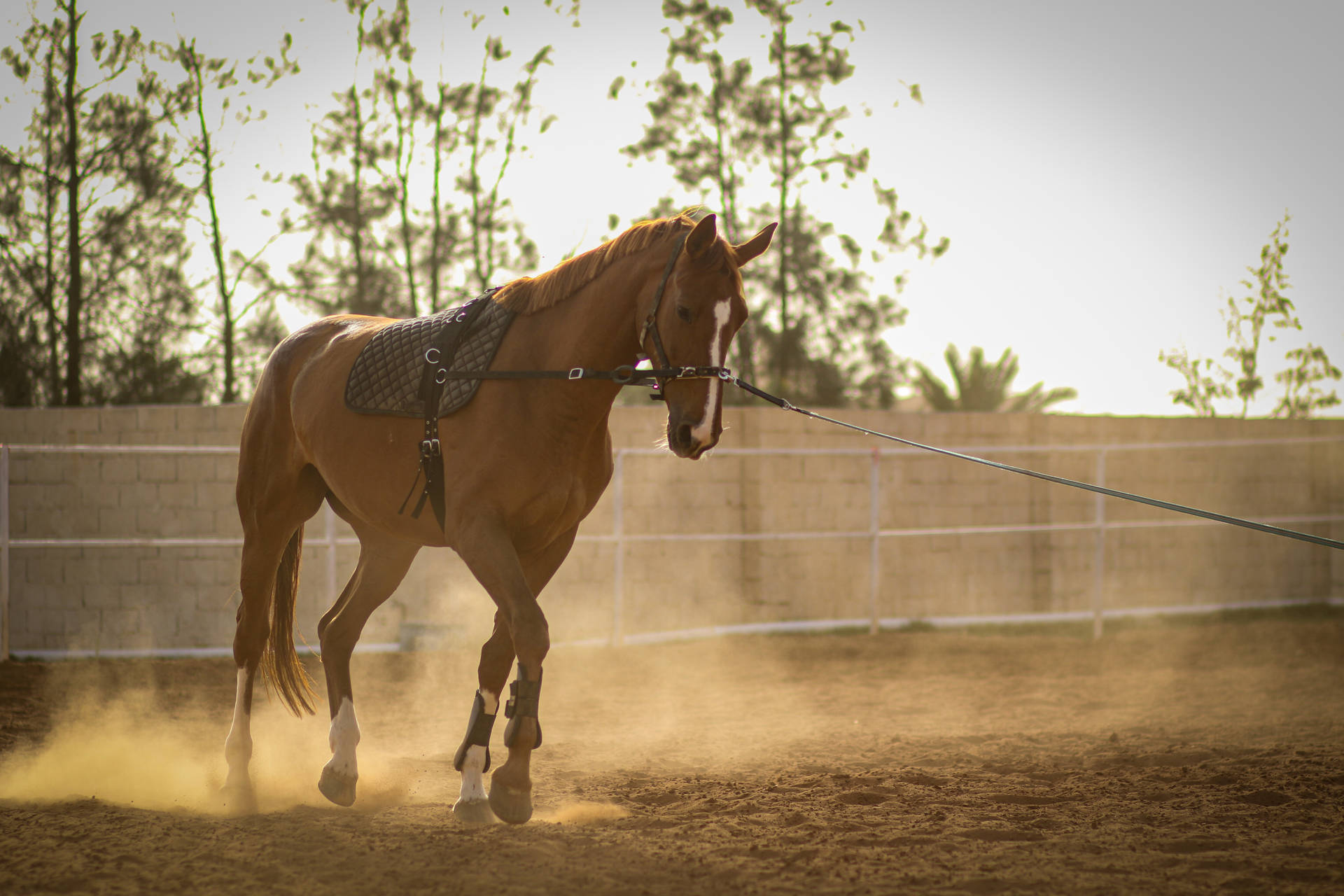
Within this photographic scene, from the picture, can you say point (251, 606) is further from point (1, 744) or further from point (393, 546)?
point (1, 744)

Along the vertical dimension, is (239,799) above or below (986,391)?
below

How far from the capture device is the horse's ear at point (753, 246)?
2.85m

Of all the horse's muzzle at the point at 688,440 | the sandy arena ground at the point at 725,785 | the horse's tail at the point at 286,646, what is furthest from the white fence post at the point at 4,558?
the horse's muzzle at the point at 688,440

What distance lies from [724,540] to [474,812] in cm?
639

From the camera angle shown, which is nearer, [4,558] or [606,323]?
[606,323]

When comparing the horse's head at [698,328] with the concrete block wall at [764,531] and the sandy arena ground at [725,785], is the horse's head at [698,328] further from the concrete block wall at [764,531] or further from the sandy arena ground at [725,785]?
the concrete block wall at [764,531]

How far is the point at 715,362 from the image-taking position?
8.75ft

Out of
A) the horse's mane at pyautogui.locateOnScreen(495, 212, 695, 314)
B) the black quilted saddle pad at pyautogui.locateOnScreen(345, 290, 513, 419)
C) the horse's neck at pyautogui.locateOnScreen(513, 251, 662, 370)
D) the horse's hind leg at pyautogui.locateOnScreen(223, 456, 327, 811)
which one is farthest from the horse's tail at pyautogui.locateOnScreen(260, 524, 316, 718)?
the horse's neck at pyautogui.locateOnScreen(513, 251, 662, 370)

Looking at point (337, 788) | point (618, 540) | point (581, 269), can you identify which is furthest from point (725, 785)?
point (618, 540)

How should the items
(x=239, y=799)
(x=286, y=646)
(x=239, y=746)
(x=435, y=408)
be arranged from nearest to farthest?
(x=435, y=408) < (x=239, y=799) < (x=239, y=746) < (x=286, y=646)

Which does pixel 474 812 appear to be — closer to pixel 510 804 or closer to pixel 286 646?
pixel 510 804

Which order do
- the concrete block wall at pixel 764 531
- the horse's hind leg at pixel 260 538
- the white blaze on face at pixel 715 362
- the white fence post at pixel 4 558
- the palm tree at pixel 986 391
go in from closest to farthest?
the white blaze on face at pixel 715 362 → the horse's hind leg at pixel 260 538 → the white fence post at pixel 4 558 → the concrete block wall at pixel 764 531 → the palm tree at pixel 986 391

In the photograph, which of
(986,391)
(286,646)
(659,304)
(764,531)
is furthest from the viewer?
(986,391)

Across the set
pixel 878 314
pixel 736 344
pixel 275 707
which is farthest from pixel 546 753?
pixel 878 314
